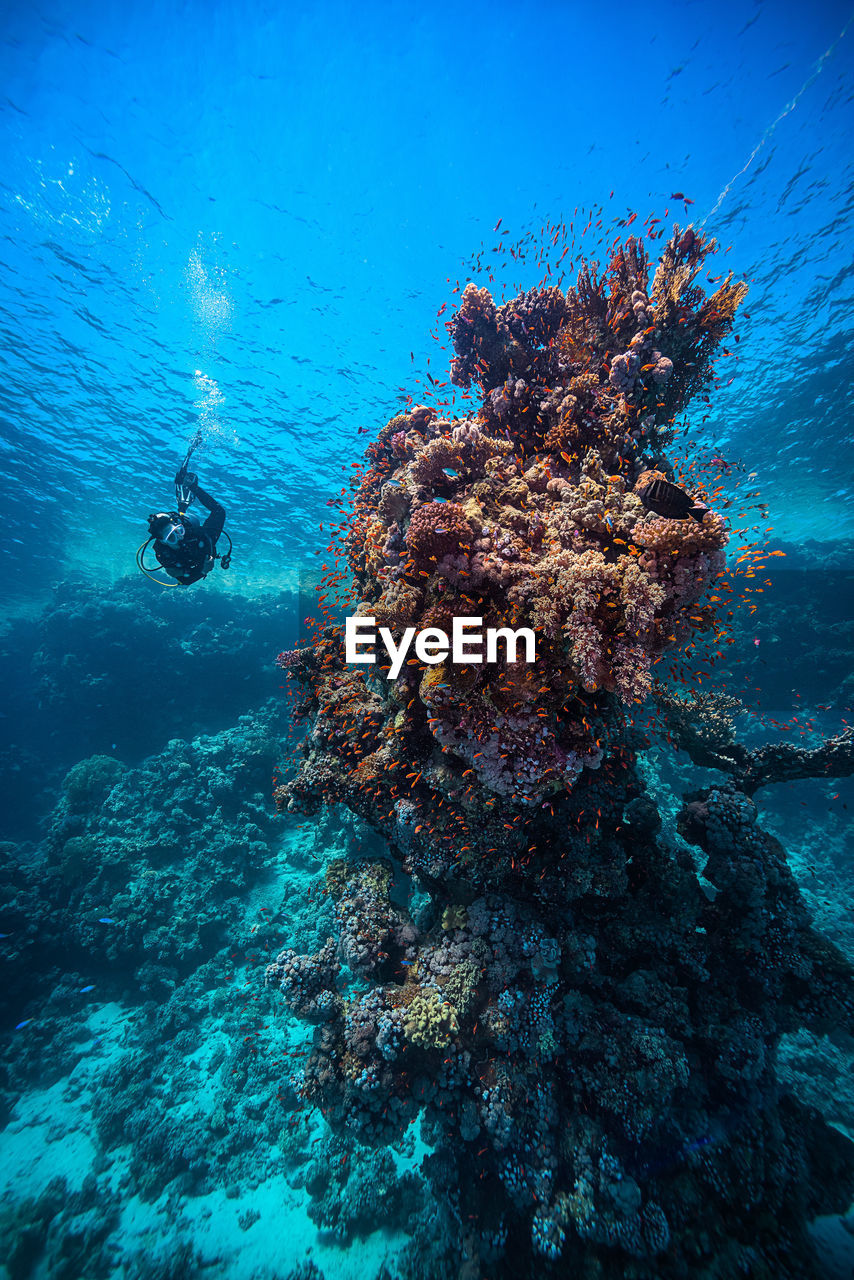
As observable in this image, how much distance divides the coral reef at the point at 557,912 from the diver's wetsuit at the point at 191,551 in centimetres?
587

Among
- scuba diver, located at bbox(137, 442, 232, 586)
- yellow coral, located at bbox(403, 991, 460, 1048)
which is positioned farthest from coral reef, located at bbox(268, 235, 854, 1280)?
scuba diver, located at bbox(137, 442, 232, 586)

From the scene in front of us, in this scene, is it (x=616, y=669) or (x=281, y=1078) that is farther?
(x=281, y=1078)

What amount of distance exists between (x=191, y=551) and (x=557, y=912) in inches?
412

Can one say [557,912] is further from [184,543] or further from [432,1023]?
[184,543]

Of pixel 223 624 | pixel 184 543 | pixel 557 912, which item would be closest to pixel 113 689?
pixel 223 624

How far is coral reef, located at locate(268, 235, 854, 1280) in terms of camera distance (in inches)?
161

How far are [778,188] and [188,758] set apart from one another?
988 inches

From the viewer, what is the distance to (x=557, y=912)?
5.64 meters

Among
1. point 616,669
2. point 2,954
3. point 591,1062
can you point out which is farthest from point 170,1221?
point 616,669

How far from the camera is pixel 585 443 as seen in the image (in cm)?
512

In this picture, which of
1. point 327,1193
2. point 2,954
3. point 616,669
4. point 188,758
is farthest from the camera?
point 188,758

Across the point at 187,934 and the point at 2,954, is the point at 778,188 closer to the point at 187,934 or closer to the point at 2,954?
the point at 187,934
